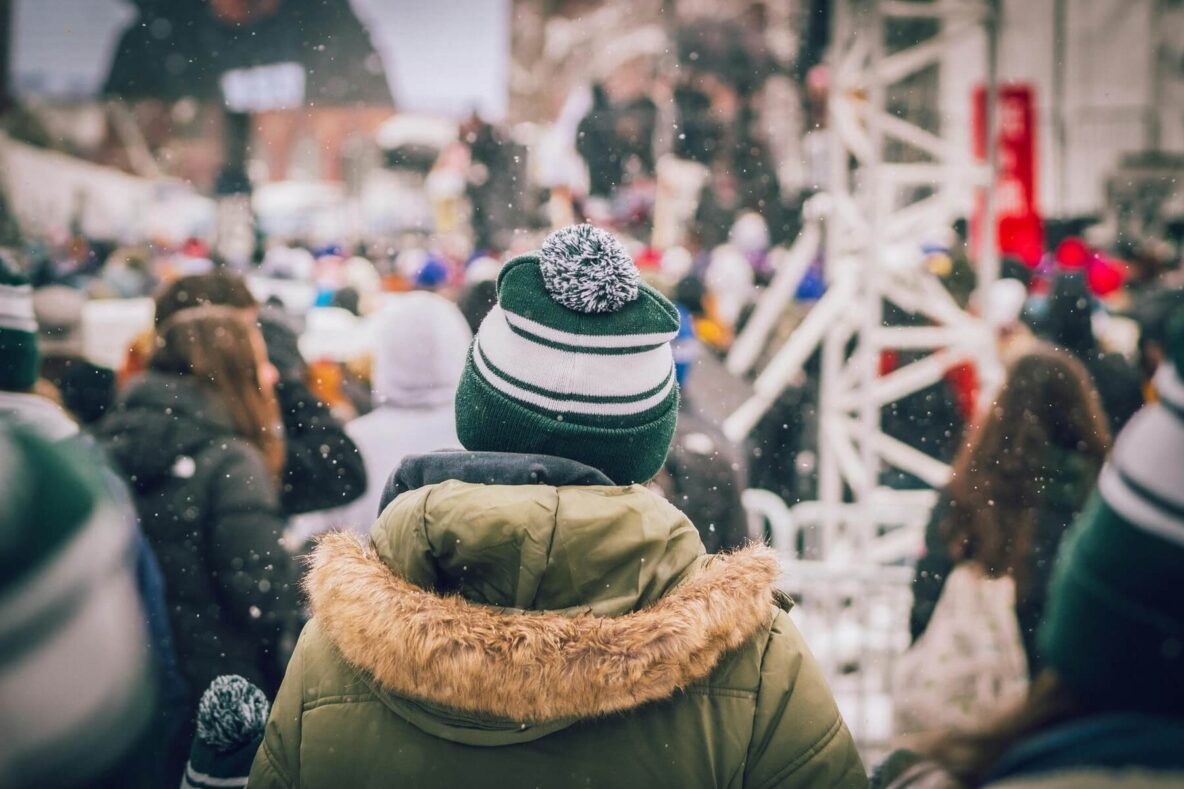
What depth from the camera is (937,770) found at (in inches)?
32.7

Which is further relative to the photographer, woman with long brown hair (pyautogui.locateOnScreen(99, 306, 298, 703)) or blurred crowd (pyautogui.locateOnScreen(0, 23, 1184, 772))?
woman with long brown hair (pyautogui.locateOnScreen(99, 306, 298, 703))

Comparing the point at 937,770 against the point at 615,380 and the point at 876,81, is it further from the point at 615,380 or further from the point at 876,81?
the point at 876,81

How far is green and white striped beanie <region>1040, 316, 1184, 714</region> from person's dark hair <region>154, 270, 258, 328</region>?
2928 mm

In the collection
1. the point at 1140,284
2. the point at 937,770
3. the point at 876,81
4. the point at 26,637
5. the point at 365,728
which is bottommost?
the point at 1140,284

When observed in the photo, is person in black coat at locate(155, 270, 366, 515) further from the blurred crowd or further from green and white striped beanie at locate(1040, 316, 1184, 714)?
green and white striped beanie at locate(1040, 316, 1184, 714)

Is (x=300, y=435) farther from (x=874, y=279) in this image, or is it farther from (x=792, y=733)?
(x=874, y=279)

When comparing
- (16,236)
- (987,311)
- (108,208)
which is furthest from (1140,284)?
(108,208)

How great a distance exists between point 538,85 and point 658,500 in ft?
65.0

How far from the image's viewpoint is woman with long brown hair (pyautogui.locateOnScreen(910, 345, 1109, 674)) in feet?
8.46

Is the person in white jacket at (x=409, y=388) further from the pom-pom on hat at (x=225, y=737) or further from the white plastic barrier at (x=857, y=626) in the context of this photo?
the pom-pom on hat at (x=225, y=737)

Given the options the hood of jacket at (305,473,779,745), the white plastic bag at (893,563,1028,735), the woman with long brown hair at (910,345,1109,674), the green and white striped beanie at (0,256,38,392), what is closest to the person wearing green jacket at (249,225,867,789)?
the hood of jacket at (305,473,779,745)

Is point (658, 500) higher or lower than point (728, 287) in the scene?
higher

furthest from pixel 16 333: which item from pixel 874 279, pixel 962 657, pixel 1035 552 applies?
pixel 874 279

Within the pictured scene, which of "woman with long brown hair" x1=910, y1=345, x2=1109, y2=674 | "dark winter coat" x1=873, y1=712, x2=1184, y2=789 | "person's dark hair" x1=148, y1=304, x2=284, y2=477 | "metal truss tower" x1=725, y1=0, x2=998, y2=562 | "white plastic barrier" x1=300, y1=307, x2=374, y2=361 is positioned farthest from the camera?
"white plastic barrier" x1=300, y1=307, x2=374, y2=361
